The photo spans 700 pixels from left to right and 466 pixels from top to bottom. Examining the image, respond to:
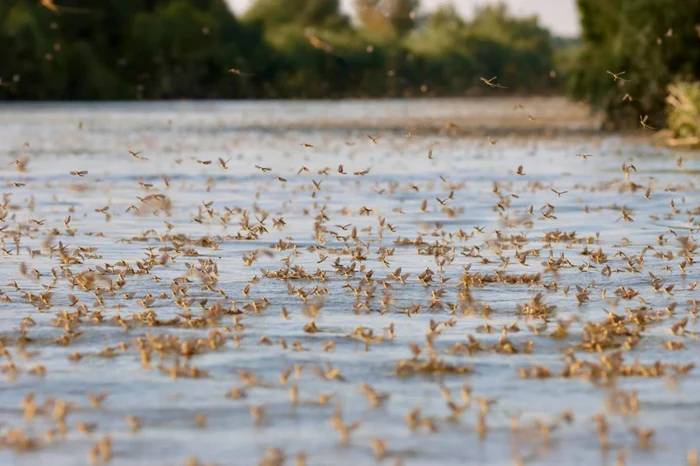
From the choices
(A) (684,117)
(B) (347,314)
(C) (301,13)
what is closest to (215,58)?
(A) (684,117)

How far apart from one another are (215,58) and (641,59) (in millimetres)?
60260

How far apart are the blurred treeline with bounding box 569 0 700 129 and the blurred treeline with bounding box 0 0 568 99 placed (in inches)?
786

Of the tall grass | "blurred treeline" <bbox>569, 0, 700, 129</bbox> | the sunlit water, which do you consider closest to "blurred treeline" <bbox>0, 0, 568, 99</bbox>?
"blurred treeline" <bbox>569, 0, 700, 129</bbox>

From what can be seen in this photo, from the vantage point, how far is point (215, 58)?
103 m

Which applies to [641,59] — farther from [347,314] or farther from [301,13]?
[301,13]

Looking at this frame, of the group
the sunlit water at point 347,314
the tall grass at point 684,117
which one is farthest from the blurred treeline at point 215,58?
the sunlit water at point 347,314

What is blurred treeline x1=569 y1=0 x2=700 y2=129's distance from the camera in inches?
1773

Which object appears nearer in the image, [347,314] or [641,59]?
[347,314]

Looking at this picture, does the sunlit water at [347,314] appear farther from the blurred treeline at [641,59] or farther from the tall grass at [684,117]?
the blurred treeline at [641,59]

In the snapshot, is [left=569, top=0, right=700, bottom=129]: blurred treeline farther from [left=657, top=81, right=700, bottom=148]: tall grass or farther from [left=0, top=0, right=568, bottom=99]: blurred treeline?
[left=0, top=0, right=568, bottom=99]: blurred treeline

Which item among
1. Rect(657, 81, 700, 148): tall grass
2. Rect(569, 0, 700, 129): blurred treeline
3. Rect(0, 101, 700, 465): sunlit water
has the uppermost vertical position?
Rect(569, 0, 700, 129): blurred treeline

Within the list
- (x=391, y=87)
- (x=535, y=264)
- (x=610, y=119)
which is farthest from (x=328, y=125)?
(x=391, y=87)

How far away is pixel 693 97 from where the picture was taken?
38188mm

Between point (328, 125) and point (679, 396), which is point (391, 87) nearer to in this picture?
point (328, 125)
